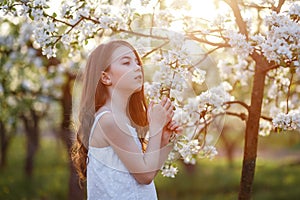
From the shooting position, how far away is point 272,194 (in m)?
14.0

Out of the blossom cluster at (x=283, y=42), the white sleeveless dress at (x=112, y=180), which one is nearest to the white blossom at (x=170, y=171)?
the white sleeveless dress at (x=112, y=180)

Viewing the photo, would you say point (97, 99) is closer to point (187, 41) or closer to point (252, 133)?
point (187, 41)

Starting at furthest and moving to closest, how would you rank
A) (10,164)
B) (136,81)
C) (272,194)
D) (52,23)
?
1. (10,164)
2. (272,194)
3. (52,23)
4. (136,81)

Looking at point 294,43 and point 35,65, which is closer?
point 294,43

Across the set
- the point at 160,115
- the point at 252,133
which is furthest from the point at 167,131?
the point at 252,133

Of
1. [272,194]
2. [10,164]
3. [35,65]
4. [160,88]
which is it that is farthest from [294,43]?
[10,164]

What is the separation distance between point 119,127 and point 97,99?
1.01ft

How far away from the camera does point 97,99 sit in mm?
3406

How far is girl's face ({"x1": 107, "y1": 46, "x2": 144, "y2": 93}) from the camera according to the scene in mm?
3316

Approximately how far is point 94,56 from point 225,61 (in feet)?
7.78

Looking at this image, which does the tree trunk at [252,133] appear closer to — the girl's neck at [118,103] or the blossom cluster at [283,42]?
the blossom cluster at [283,42]

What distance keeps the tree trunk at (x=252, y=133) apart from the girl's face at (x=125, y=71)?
1.49m

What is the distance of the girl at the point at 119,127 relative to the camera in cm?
316

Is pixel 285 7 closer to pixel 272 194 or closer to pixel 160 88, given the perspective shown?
pixel 160 88
